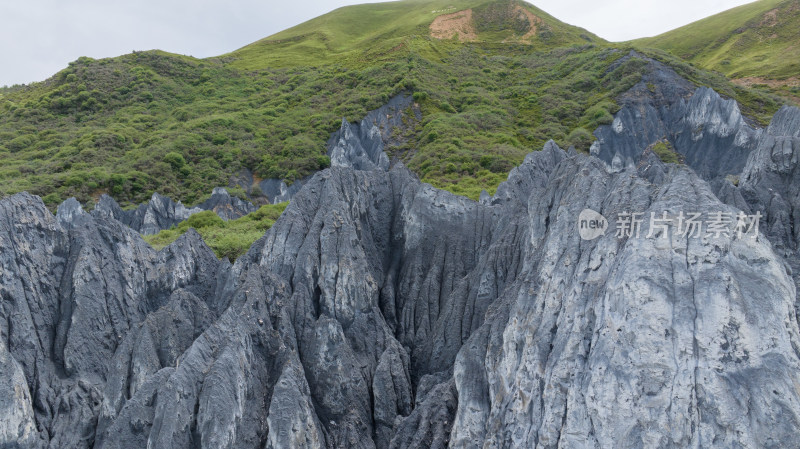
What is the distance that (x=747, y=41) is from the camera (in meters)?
112

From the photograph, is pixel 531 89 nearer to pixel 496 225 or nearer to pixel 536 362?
pixel 496 225

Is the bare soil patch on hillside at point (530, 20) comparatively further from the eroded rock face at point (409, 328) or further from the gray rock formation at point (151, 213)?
the eroded rock face at point (409, 328)

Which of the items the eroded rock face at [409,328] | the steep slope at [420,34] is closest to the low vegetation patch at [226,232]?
the eroded rock face at [409,328]

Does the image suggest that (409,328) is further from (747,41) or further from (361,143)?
(747,41)

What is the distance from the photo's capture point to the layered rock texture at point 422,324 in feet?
33.5

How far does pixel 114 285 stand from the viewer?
20516mm

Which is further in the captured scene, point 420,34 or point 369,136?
point 420,34

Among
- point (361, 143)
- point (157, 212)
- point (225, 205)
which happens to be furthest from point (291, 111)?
point (157, 212)

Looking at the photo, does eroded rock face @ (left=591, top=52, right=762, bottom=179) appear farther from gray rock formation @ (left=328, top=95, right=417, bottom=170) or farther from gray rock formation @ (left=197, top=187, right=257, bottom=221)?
gray rock formation @ (left=197, top=187, right=257, bottom=221)

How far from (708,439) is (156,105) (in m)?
83.6

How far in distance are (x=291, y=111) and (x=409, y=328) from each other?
61355 mm

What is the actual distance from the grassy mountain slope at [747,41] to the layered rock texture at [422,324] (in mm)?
89094

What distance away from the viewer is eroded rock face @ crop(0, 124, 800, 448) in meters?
→ 10.2

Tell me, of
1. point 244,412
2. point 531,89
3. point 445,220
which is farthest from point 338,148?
point 244,412
